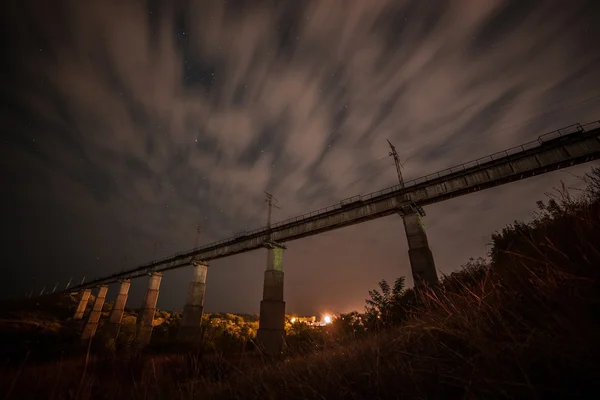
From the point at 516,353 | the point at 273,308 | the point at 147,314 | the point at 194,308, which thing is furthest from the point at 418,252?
the point at 147,314

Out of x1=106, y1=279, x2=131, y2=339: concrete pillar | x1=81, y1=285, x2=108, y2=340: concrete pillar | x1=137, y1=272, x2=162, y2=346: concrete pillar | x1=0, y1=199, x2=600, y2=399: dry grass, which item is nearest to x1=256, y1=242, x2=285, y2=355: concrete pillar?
x1=0, y1=199, x2=600, y2=399: dry grass

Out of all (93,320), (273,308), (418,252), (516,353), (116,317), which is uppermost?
(418,252)

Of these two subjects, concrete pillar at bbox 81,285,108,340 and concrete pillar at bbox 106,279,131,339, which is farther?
concrete pillar at bbox 81,285,108,340

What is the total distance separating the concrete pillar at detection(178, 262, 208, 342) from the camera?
74.2ft

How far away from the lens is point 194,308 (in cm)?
2381

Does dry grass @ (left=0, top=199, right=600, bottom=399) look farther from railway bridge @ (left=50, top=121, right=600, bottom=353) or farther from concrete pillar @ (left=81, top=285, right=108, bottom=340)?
concrete pillar @ (left=81, top=285, right=108, bottom=340)

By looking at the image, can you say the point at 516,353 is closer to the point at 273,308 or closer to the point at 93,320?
the point at 273,308

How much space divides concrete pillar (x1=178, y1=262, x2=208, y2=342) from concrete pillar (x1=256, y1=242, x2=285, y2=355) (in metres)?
10.1

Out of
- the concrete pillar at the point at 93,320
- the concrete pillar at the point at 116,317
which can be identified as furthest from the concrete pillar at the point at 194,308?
the concrete pillar at the point at 93,320

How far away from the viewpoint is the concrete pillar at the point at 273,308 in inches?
637

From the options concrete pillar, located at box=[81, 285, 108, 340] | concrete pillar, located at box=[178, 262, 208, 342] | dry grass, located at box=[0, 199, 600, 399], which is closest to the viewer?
dry grass, located at box=[0, 199, 600, 399]

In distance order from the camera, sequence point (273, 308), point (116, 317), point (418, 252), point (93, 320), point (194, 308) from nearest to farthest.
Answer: point (418, 252) → point (273, 308) → point (194, 308) → point (116, 317) → point (93, 320)

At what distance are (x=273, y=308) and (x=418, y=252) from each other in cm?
1098

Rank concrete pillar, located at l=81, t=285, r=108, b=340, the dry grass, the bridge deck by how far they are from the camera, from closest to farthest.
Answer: the dry grass
the bridge deck
concrete pillar, located at l=81, t=285, r=108, b=340
